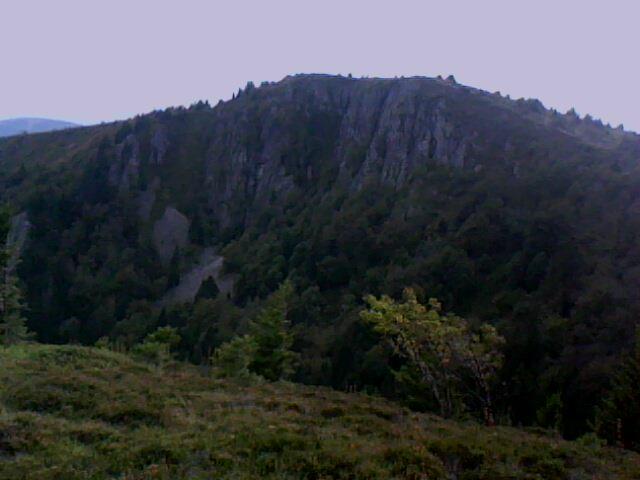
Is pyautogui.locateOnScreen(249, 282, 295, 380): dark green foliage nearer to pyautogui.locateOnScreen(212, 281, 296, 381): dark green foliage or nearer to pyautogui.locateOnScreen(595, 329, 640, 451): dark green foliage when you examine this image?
pyautogui.locateOnScreen(212, 281, 296, 381): dark green foliage

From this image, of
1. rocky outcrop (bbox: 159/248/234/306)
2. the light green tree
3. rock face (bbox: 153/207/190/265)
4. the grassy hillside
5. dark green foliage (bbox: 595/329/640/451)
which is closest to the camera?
the grassy hillside

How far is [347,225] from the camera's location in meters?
94.4

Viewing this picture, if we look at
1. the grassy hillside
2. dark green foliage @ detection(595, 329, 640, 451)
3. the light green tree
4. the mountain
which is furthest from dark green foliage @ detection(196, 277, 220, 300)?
the grassy hillside

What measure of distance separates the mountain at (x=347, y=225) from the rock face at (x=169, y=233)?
39 cm

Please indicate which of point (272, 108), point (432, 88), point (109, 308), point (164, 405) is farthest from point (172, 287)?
point (164, 405)

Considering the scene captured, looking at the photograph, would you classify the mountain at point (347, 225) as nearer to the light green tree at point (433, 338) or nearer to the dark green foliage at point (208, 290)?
the dark green foliage at point (208, 290)

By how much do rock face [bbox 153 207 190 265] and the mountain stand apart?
39 centimetres

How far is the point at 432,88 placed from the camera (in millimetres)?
103188

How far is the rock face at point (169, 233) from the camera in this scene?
11625 centimetres

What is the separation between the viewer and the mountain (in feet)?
180

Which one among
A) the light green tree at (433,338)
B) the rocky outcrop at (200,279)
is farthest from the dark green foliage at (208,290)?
the light green tree at (433,338)

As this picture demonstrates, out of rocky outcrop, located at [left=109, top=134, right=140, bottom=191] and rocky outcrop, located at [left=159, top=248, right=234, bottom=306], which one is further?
rocky outcrop, located at [left=109, top=134, right=140, bottom=191]

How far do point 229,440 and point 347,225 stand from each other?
8338 centimetres

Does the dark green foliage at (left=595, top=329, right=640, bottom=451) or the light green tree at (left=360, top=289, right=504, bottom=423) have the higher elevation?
the light green tree at (left=360, top=289, right=504, bottom=423)
